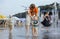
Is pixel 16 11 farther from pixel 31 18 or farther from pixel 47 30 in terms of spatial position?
pixel 31 18

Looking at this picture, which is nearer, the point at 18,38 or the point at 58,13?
the point at 18,38

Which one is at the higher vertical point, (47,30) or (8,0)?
(8,0)

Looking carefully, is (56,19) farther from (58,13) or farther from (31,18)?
(31,18)

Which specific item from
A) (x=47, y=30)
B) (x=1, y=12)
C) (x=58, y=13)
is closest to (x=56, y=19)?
(x=58, y=13)

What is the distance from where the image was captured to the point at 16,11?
13.3 metres

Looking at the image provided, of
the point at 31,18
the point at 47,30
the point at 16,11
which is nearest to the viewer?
the point at 31,18

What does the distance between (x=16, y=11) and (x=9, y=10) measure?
47 centimetres

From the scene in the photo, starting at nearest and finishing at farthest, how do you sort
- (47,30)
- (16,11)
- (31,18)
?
(31,18), (47,30), (16,11)

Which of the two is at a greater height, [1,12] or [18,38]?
[1,12]

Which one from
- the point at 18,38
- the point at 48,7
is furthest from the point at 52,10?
the point at 18,38

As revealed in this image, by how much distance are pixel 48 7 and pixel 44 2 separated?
314 mm

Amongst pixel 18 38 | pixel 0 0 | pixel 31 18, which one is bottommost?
pixel 18 38

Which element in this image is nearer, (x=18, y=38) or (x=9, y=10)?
(x=18, y=38)

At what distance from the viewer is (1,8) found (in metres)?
13.7
